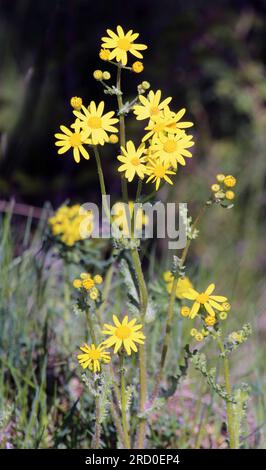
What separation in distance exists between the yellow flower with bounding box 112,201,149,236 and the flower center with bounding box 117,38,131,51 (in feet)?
1.02

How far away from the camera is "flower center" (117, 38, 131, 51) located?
4.50ft

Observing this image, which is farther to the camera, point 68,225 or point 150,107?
point 68,225

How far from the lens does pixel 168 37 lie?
371cm

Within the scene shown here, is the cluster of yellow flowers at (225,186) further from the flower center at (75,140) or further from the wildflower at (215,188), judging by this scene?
the flower center at (75,140)

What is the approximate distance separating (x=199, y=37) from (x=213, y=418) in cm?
245

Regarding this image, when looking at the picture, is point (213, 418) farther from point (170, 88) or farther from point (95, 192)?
point (170, 88)

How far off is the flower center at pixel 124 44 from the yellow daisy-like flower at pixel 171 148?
20 cm

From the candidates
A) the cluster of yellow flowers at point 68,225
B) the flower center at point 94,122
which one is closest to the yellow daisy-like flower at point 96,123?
the flower center at point 94,122

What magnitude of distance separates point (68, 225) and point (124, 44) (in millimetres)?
758

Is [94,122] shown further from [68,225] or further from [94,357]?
[68,225]

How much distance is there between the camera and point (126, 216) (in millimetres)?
1632

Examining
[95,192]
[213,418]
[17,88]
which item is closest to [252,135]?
[95,192]

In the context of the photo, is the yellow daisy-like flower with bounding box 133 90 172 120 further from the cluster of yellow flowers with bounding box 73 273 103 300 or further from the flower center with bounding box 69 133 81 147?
the cluster of yellow flowers with bounding box 73 273 103 300

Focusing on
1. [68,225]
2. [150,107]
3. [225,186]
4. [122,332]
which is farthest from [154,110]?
[68,225]
